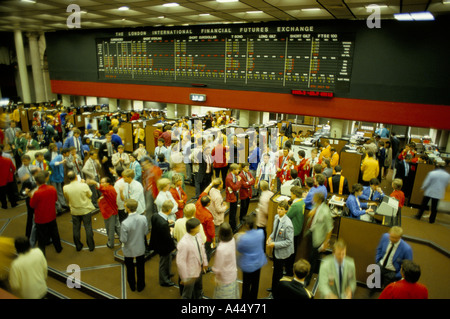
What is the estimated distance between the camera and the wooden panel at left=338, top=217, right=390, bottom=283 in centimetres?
422

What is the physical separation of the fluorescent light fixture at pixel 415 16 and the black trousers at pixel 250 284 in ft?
22.1

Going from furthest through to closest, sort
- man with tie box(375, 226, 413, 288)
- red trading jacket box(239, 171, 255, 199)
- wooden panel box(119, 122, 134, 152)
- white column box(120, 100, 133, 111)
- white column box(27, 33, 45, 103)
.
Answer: white column box(27, 33, 45, 103)
white column box(120, 100, 133, 111)
wooden panel box(119, 122, 134, 152)
red trading jacket box(239, 171, 255, 199)
man with tie box(375, 226, 413, 288)

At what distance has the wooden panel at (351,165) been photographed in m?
7.83

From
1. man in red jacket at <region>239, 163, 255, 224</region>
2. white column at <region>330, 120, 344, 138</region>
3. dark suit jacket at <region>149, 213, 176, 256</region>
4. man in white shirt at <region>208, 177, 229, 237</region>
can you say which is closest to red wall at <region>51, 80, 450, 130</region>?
white column at <region>330, 120, 344, 138</region>

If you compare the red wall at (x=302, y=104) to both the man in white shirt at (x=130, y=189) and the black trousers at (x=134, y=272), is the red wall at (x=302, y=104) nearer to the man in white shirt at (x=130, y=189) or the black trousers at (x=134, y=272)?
the man in white shirt at (x=130, y=189)

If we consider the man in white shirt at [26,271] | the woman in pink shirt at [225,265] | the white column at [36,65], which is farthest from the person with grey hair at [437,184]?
the white column at [36,65]

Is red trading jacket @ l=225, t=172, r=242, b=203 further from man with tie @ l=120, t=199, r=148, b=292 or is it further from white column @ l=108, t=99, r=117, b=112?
white column @ l=108, t=99, r=117, b=112

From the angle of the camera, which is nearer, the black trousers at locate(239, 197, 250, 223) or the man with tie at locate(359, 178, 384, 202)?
the man with tie at locate(359, 178, 384, 202)

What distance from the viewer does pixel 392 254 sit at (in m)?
3.68

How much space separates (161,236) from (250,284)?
136 cm

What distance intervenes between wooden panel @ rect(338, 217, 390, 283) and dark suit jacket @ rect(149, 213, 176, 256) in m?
2.60

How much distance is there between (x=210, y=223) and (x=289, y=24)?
6797 mm

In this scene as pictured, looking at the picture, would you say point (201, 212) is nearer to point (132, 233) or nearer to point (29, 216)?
point (132, 233)

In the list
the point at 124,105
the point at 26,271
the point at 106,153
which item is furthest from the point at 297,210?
the point at 124,105
